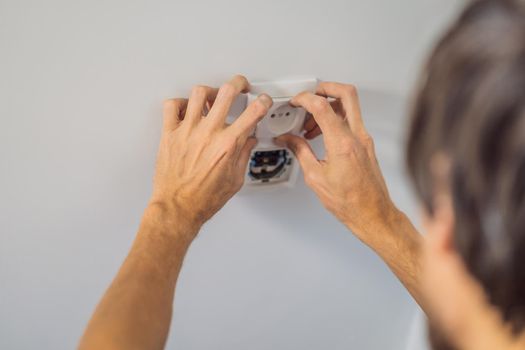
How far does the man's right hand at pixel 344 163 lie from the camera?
58cm

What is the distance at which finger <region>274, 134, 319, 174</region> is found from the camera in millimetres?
611

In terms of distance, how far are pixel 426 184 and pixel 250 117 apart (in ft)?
0.71

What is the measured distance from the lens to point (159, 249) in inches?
21.2

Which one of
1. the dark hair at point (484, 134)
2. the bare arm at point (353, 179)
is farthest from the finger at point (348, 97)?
the dark hair at point (484, 134)

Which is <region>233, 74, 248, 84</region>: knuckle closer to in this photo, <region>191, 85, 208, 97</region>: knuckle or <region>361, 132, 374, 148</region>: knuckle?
<region>191, 85, 208, 97</region>: knuckle

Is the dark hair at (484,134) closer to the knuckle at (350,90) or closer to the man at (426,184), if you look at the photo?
the man at (426,184)

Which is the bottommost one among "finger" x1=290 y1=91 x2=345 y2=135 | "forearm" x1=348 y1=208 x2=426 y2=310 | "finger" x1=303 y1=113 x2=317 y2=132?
"forearm" x1=348 y1=208 x2=426 y2=310

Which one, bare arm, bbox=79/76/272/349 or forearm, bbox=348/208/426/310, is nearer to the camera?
bare arm, bbox=79/76/272/349

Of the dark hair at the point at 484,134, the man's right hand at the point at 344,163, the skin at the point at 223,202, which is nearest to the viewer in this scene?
the dark hair at the point at 484,134

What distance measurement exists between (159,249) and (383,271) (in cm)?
41

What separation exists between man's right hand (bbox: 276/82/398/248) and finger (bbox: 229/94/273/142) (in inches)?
1.7

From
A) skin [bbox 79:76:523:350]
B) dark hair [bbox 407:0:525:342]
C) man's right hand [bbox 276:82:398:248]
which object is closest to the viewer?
dark hair [bbox 407:0:525:342]

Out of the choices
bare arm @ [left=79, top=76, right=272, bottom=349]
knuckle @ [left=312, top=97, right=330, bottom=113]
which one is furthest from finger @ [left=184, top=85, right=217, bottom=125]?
knuckle @ [left=312, top=97, right=330, bottom=113]

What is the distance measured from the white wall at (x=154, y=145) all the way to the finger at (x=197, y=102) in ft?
0.05
